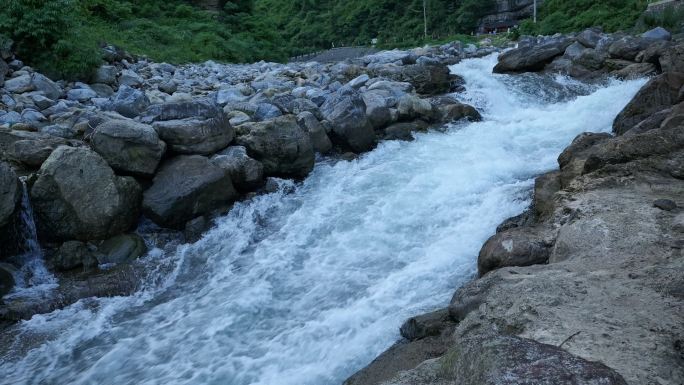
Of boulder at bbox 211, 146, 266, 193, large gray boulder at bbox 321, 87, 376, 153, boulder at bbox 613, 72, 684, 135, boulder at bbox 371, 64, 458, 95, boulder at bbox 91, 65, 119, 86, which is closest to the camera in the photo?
boulder at bbox 211, 146, 266, 193

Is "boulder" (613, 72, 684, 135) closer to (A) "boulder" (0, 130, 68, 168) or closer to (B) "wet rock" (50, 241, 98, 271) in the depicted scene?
(B) "wet rock" (50, 241, 98, 271)

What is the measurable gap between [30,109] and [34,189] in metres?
3.56

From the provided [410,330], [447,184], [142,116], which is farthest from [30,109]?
[410,330]

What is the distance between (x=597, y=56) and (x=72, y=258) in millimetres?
16425

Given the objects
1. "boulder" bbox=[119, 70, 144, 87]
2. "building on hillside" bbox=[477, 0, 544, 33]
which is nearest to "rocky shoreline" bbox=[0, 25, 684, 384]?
"boulder" bbox=[119, 70, 144, 87]

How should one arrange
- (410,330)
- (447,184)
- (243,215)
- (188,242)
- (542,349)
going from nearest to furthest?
(542,349), (410,330), (188,242), (243,215), (447,184)

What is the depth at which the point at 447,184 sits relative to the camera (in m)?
8.77

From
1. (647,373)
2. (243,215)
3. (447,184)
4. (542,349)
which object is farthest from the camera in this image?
(447,184)

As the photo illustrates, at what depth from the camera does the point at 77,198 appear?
689cm

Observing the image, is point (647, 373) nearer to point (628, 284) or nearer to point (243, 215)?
point (628, 284)

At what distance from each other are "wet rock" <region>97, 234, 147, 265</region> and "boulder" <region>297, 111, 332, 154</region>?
4248 millimetres

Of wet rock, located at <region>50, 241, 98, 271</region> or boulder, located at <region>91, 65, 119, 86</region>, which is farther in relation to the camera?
boulder, located at <region>91, 65, 119, 86</region>

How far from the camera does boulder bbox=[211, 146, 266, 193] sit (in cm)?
845

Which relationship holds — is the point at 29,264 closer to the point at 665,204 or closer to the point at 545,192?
the point at 545,192
